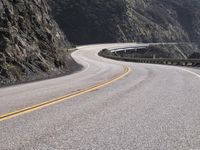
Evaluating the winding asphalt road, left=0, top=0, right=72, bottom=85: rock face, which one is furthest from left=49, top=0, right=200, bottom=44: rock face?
the winding asphalt road

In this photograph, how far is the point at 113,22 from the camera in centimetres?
10444

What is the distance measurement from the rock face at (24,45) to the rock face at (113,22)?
68.1 metres

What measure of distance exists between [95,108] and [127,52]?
87737mm

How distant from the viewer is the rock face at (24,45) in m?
21.2

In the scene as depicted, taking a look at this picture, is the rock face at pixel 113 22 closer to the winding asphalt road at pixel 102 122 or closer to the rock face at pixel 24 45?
the rock face at pixel 24 45

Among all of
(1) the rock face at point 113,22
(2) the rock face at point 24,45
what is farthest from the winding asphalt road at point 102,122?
(1) the rock face at point 113,22

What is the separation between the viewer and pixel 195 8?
158 m

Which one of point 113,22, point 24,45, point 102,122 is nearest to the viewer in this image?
point 102,122

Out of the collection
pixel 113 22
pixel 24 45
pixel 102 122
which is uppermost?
pixel 24 45

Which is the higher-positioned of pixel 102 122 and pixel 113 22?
pixel 102 122

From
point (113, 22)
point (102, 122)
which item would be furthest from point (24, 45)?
point (113, 22)

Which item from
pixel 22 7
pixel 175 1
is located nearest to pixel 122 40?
pixel 175 1

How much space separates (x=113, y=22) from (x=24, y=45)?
81.1m

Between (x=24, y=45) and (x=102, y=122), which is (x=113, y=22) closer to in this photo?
Result: (x=24, y=45)
